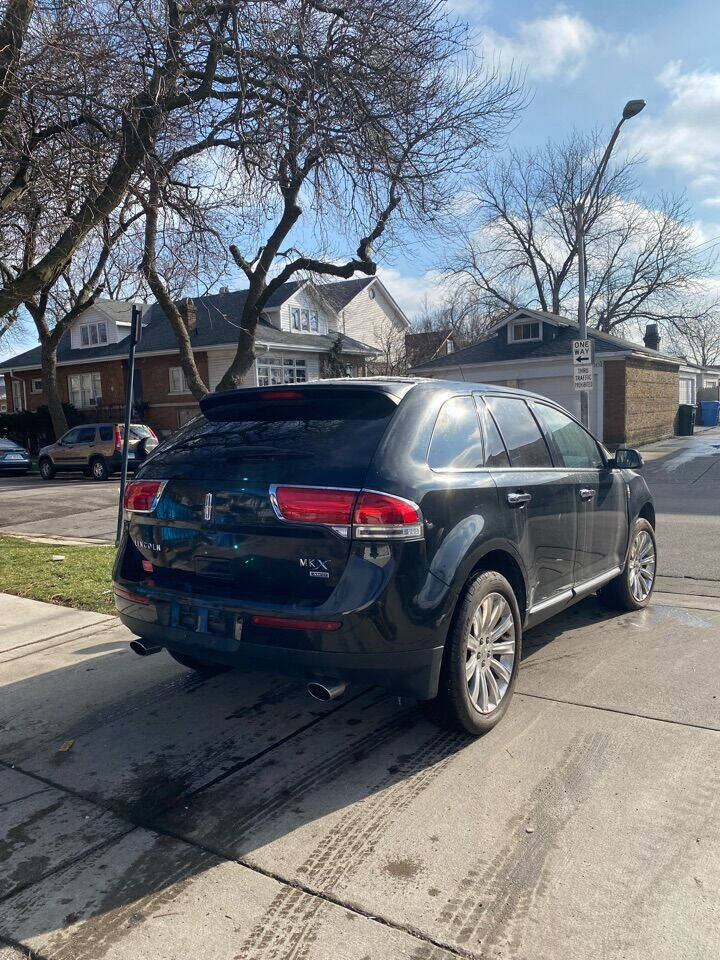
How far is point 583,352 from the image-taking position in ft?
55.0

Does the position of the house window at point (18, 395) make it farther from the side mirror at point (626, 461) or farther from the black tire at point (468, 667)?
the black tire at point (468, 667)

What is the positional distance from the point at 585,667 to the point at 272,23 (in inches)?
351

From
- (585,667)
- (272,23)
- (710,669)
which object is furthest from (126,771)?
(272,23)

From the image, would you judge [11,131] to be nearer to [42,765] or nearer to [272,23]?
[272,23]

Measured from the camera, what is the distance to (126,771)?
141 inches

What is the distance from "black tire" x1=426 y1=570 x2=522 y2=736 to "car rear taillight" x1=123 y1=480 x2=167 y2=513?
5.30 ft

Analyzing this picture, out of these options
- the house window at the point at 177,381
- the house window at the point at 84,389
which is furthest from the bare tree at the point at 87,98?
the house window at the point at 84,389

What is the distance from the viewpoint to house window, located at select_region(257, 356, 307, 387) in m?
32.2

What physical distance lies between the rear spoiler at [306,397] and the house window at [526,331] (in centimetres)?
2552

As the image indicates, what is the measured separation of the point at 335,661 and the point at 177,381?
101 ft

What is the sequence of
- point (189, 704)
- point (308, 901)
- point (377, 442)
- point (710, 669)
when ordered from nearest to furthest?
point (308, 901) < point (377, 442) < point (189, 704) < point (710, 669)

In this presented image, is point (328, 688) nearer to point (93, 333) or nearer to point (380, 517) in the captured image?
point (380, 517)

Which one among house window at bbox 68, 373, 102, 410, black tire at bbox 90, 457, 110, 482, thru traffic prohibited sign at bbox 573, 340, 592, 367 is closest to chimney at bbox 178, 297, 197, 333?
house window at bbox 68, 373, 102, 410

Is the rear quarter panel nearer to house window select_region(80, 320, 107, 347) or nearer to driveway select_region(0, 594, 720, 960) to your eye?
driveway select_region(0, 594, 720, 960)
